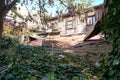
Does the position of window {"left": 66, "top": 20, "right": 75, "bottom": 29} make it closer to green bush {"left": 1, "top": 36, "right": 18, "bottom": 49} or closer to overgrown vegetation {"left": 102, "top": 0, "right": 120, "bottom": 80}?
green bush {"left": 1, "top": 36, "right": 18, "bottom": 49}

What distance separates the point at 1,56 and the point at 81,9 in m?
3.43

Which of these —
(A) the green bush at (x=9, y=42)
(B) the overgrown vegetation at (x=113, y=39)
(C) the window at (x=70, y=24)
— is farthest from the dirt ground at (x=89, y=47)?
(C) the window at (x=70, y=24)

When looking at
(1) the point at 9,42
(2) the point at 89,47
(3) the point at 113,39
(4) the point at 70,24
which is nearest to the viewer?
(3) the point at 113,39

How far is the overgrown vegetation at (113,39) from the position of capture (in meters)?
3.25

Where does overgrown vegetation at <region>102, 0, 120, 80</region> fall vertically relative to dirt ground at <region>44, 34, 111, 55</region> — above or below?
above

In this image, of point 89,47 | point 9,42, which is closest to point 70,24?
point 9,42

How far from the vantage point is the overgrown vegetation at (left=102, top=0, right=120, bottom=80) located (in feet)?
10.7

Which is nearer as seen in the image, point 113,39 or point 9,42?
point 113,39

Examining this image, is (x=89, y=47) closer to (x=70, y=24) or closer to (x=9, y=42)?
(x=9, y=42)

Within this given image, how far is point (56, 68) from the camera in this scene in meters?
6.03

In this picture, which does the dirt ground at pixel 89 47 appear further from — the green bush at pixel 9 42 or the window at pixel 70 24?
the window at pixel 70 24

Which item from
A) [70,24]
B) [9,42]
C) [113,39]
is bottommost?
[9,42]

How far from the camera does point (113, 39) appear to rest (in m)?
3.48

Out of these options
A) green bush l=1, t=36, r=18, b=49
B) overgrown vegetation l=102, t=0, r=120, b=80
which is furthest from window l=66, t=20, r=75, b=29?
overgrown vegetation l=102, t=0, r=120, b=80
